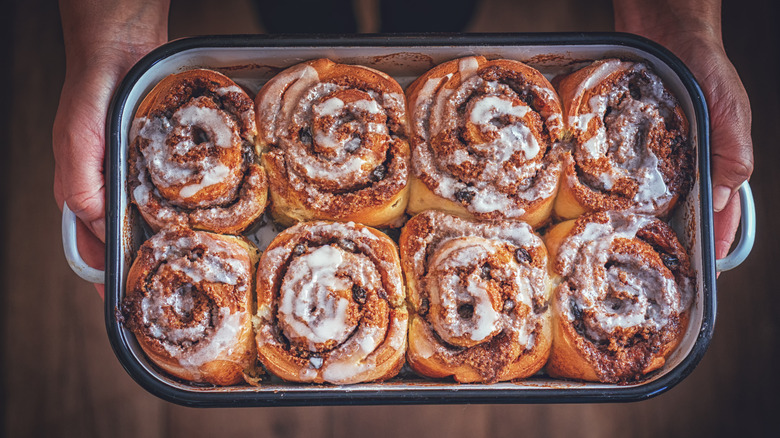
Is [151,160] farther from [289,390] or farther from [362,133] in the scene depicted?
[289,390]

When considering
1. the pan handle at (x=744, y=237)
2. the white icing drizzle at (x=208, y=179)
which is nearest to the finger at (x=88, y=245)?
the white icing drizzle at (x=208, y=179)

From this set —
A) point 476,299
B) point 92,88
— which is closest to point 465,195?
point 476,299

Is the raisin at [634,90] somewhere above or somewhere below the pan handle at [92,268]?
above

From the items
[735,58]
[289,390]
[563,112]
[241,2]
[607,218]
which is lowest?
[289,390]

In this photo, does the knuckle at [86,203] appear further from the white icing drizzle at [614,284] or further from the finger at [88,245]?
the white icing drizzle at [614,284]

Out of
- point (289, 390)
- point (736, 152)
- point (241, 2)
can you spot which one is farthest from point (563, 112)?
point (241, 2)

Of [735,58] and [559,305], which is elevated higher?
[735,58]

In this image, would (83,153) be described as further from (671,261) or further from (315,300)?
(671,261)
